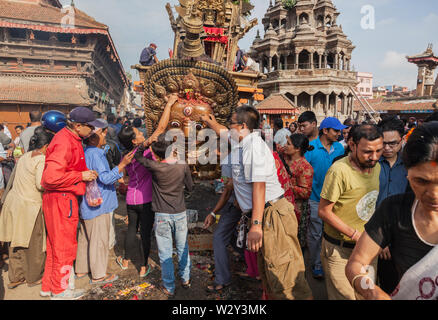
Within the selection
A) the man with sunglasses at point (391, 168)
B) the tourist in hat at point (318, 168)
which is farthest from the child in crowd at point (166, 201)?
the man with sunglasses at point (391, 168)

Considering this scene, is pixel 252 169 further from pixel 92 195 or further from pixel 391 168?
pixel 92 195

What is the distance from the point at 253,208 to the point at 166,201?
1.08 metres

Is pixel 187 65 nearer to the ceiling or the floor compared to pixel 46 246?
nearer to the ceiling

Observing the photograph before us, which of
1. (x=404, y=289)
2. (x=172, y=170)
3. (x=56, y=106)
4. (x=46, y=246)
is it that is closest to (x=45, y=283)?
(x=46, y=246)

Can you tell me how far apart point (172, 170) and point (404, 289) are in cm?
224

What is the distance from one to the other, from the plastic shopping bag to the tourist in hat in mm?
2715

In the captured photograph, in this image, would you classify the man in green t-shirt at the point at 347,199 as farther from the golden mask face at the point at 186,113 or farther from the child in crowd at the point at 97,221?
the golden mask face at the point at 186,113

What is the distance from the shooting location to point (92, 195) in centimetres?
309

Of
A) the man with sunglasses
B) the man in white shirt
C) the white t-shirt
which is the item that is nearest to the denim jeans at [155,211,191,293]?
the white t-shirt

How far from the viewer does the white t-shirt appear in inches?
92.8

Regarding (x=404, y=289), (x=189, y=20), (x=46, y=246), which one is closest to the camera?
(x=404, y=289)
